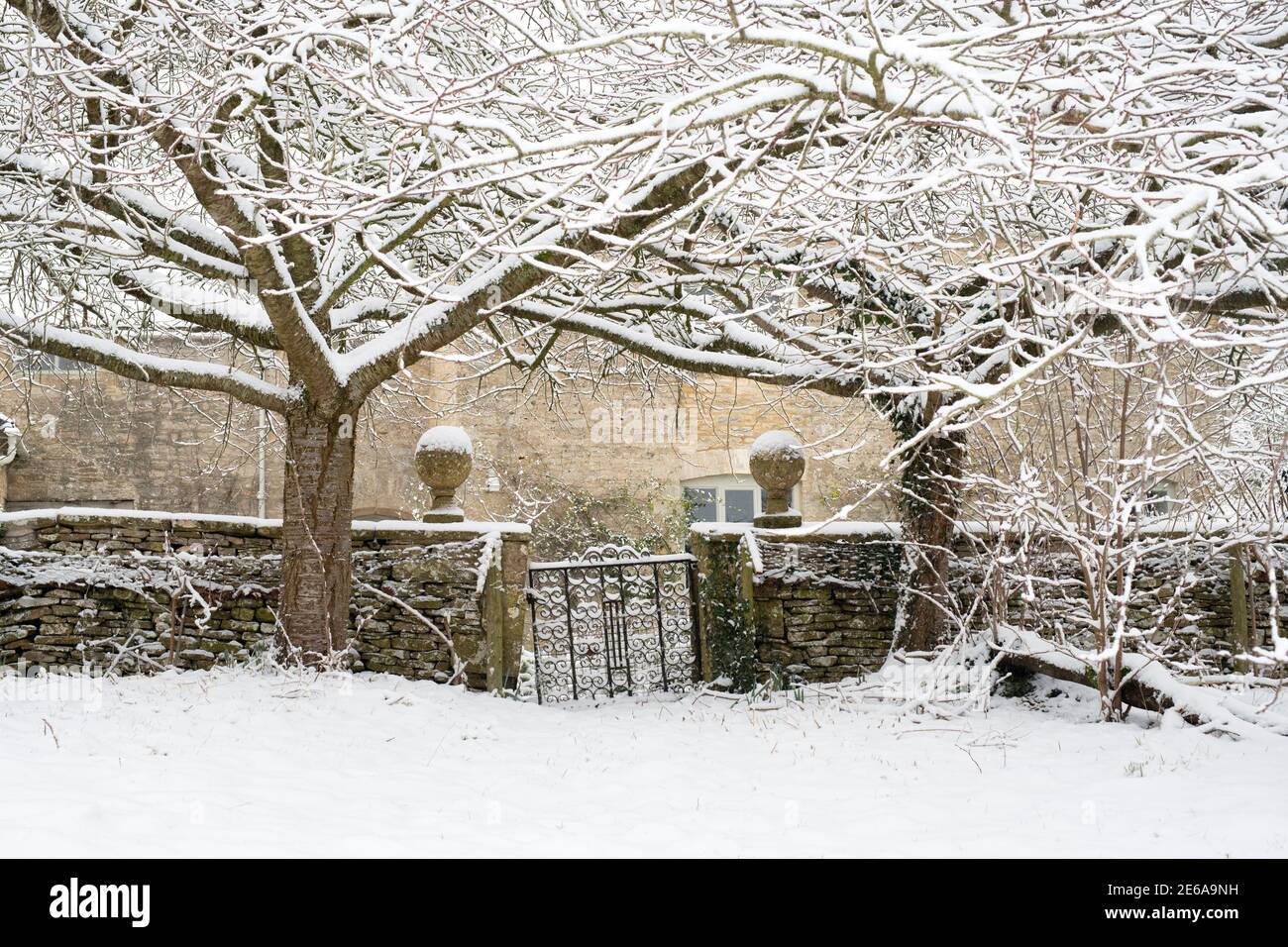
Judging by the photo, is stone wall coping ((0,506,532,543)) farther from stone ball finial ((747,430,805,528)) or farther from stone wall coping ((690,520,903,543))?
stone ball finial ((747,430,805,528))

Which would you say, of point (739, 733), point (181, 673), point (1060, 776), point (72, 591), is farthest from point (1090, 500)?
point (72, 591)

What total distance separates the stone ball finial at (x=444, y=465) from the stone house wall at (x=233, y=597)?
256 mm

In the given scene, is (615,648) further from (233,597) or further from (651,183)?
(651,183)

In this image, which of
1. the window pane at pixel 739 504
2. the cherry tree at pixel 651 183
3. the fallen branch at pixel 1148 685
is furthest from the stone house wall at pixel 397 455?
the fallen branch at pixel 1148 685

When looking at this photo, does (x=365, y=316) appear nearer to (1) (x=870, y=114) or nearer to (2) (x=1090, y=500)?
(1) (x=870, y=114)

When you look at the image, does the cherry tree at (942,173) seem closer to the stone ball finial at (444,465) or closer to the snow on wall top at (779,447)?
the snow on wall top at (779,447)

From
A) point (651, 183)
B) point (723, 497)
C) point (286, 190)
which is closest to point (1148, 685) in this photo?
point (651, 183)

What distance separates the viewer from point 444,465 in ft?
26.9

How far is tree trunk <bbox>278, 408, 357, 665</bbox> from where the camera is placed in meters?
6.63

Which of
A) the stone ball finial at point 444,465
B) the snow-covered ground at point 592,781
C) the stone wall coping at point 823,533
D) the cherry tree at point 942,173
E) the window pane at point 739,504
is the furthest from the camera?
the window pane at point 739,504

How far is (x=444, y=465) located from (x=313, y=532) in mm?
1670

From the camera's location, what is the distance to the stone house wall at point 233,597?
7719 millimetres

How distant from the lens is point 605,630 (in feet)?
25.9

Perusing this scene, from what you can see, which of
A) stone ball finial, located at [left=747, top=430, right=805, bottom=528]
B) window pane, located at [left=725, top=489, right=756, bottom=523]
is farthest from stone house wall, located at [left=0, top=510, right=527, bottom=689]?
window pane, located at [left=725, top=489, right=756, bottom=523]
